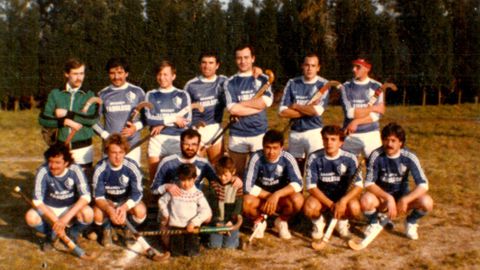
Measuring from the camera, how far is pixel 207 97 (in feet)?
18.9

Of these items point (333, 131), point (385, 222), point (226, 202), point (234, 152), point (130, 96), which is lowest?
point (385, 222)

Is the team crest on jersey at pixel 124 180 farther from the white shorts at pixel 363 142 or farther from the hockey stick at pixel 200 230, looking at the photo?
the white shorts at pixel 363 142

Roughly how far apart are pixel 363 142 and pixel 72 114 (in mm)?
2959

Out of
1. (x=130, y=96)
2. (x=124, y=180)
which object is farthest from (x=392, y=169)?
(x=130, y=96)

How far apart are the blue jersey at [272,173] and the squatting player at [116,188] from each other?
102cm

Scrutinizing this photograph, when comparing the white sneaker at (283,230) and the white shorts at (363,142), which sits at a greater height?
the white shorts at (363,142)

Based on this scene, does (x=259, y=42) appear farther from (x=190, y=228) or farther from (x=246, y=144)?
(x=190, y=228)

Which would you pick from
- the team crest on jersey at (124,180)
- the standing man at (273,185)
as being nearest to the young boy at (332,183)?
the standing man at (273,185)

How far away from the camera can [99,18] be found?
56.4 ft

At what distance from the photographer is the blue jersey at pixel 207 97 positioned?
575 centimetres

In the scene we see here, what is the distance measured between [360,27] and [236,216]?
14.3 metres

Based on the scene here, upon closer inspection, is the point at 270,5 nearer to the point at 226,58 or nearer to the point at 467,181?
the point at 226,58

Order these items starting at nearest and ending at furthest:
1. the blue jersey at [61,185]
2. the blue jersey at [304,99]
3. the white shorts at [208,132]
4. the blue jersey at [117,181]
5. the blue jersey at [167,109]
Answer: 1. the blue jersey at [61,185]
2. the blue jersey at [117,181]
3. the blue jersey at [167,109]
4. the blue jersey at [304,99]
5. the white shorts at [208,132]

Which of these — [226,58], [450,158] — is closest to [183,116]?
[450,158]
